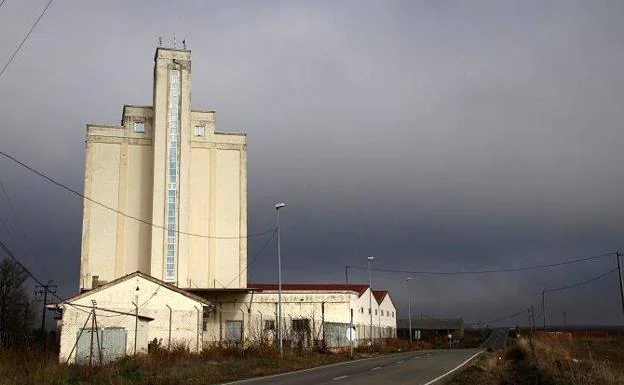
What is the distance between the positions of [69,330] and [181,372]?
1167cm

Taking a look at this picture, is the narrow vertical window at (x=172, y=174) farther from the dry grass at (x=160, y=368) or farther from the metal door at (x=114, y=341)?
the metal door at (x=114, y=341)

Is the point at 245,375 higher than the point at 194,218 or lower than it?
lower

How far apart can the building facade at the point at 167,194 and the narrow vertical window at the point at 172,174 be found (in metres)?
0.08

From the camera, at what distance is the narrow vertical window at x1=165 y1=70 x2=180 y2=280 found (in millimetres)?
54031

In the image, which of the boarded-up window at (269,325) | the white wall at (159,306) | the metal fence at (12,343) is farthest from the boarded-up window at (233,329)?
the metal fence at (12,343)

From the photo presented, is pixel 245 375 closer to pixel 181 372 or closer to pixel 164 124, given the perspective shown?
pixel 181 372

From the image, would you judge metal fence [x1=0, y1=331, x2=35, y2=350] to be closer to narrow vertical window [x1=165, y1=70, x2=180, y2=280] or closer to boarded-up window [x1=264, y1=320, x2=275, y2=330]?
narrow vertical window [x1=165, y1=70, x2=180, y2=280]

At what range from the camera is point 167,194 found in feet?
181

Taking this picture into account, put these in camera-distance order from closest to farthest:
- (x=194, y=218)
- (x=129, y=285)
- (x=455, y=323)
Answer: (x=129, y=285)
(x=194, y=218)
(x=455, y=323)

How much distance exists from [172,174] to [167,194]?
1729 mm

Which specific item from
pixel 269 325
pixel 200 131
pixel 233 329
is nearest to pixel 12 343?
pixel 233 329

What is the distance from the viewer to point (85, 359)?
1181 inches

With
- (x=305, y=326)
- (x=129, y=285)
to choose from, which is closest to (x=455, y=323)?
(x=305, y=326)

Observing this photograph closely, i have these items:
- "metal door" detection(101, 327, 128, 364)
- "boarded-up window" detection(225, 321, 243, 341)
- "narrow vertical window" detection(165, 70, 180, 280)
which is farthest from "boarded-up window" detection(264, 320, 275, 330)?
"metal door" detection(101, 327, 128, 364)
